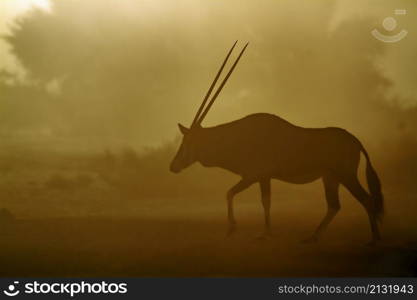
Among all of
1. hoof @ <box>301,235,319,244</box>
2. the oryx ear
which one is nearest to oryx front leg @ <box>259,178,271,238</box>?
hoof @ <box>301,235,319,244</box>

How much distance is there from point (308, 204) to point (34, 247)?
1.80 metres

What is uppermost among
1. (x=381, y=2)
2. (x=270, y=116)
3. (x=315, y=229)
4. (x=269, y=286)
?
(x=381, y=2)

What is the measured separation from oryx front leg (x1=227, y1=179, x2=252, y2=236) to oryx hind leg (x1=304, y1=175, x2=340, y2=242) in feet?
1.60

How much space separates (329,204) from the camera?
4352 mm

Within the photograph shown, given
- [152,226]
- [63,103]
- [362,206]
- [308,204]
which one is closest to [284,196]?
[308,204]

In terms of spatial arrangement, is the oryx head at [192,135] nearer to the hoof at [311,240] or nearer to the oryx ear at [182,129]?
the oryx ear at [182,129]

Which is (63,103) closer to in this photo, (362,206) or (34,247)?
(34,247)

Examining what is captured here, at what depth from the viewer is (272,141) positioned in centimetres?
441

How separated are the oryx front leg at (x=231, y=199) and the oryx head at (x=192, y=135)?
321mm

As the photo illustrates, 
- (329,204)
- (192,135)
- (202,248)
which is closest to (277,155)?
(329,204)

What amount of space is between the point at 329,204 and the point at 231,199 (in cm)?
63

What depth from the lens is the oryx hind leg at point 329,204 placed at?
4344mm

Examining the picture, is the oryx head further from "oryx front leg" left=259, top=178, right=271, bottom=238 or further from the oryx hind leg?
the oryx hind leg
